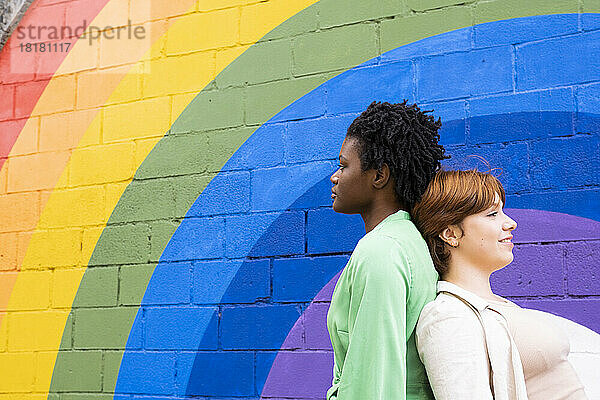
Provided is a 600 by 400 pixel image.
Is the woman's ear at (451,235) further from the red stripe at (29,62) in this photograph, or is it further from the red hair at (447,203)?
the red stripe at (29,62)

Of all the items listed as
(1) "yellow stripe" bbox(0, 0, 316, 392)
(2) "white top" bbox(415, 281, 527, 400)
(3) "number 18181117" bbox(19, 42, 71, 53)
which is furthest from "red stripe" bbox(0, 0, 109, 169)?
(2) "white top" bbox(415, 281, 527, 400)

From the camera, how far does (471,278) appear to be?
2.18 metres

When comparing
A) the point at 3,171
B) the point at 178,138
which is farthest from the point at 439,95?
the point at 3,171

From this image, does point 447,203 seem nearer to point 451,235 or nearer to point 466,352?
point 451,235

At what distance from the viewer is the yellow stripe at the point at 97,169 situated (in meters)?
3.53

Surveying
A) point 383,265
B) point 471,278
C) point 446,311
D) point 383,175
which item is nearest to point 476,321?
point 446,311

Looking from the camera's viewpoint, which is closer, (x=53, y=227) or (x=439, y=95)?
(x=439, y=95)

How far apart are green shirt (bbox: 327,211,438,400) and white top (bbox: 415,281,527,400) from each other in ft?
0.22

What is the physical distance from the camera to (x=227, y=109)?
11.2 ft

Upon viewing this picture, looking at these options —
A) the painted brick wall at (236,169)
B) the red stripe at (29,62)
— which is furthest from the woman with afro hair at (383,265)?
the red stripe at (29,62)

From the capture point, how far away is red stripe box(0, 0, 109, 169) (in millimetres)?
3873

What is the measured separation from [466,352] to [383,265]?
1.01 feet

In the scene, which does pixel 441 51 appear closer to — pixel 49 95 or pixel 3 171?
pixel 49 95

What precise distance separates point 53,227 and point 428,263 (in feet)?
7.37
